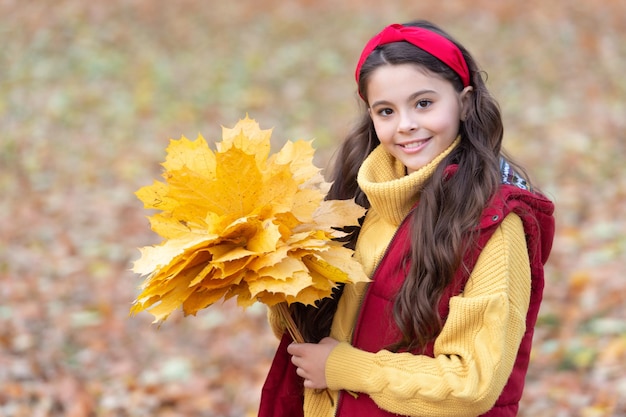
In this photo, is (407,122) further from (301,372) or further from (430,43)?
(301,372)

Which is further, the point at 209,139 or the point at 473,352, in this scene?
the point at 209,139

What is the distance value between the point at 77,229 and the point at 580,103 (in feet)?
17.9

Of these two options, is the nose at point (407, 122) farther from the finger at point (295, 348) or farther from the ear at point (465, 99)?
the finger at point (295, 348)

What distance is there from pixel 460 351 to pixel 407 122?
2.14 ft

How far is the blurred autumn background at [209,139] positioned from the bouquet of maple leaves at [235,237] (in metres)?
2.32

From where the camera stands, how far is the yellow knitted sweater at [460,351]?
1.99 m

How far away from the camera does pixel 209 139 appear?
840cm

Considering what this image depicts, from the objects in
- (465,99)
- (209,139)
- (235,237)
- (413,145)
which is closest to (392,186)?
(413,145)

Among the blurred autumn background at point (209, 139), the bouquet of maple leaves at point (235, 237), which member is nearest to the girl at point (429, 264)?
the bouquet of maple leaves at point (235, 237)

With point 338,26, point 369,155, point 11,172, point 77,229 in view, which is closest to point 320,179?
point 369,155

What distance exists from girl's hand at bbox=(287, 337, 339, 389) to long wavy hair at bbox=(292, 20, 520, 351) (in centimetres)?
8

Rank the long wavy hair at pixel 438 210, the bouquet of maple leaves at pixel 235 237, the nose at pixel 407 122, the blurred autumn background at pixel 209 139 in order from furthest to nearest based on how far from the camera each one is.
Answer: the blurred autumn background at pixel 209 139, the nose at pixel 407 122, the long wavy hair at pixel 438 210, the bouquet of maple leaves at pixel 235 237

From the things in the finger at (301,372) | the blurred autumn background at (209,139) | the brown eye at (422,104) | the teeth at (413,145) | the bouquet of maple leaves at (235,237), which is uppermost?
the blurred autumn background at (209,139)

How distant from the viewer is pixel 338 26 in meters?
12.1
